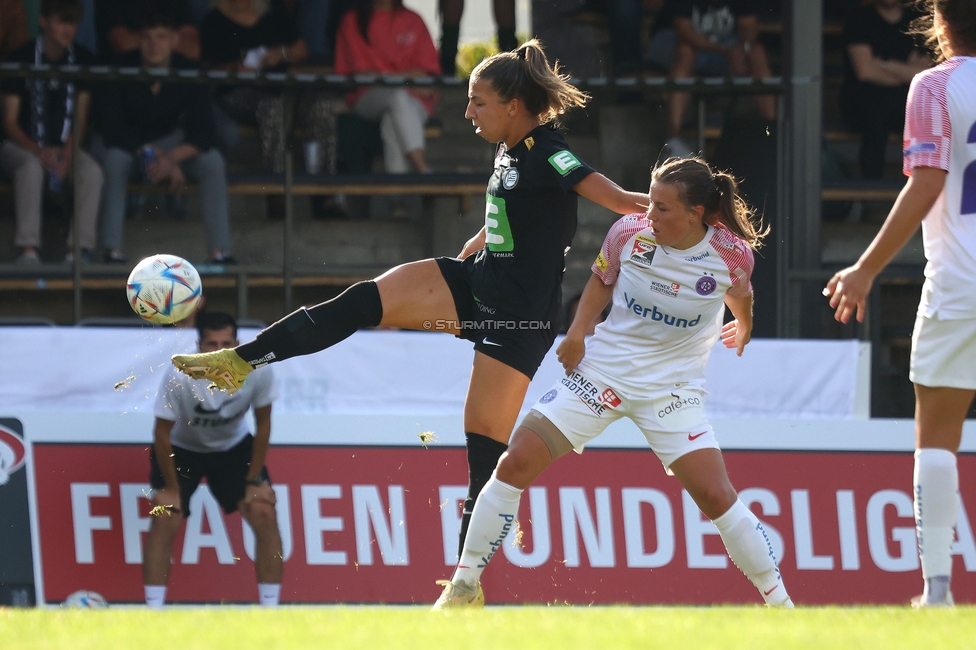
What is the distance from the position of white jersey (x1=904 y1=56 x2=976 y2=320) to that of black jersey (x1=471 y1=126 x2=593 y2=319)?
1363 mm

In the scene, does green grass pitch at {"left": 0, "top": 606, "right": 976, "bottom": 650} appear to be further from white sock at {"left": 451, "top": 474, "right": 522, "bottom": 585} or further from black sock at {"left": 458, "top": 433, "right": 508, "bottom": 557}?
black sock at {"left": 458, "top": 433, "right": 508, "bottom": 557}

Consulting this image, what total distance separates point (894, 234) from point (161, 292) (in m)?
3.06

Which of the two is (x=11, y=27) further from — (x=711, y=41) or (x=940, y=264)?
(x=940, y=264)

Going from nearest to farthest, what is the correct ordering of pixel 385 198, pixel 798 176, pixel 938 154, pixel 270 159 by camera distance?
1. pixel 938 154
2. pixel 798 176
3. pixel 270 159
4. pixel 385 198

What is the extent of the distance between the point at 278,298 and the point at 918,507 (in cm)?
620

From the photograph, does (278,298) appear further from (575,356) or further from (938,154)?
(938,154)

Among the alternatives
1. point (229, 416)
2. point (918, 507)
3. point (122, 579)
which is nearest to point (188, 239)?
point (229, 416)

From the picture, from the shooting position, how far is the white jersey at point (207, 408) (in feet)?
22.3

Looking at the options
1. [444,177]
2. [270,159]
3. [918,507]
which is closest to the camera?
[918,507]

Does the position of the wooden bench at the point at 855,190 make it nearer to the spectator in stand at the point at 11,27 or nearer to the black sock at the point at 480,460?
the black sock at the point at 480,460

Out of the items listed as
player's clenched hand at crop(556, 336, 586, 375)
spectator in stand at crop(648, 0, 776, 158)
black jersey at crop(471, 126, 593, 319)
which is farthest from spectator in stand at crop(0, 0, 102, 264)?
player's clenched hand at crop(556, 336, 586, 375)

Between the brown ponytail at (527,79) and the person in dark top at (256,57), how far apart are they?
5271 mm

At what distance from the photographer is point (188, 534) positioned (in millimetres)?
6699

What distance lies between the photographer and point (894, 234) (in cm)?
353
